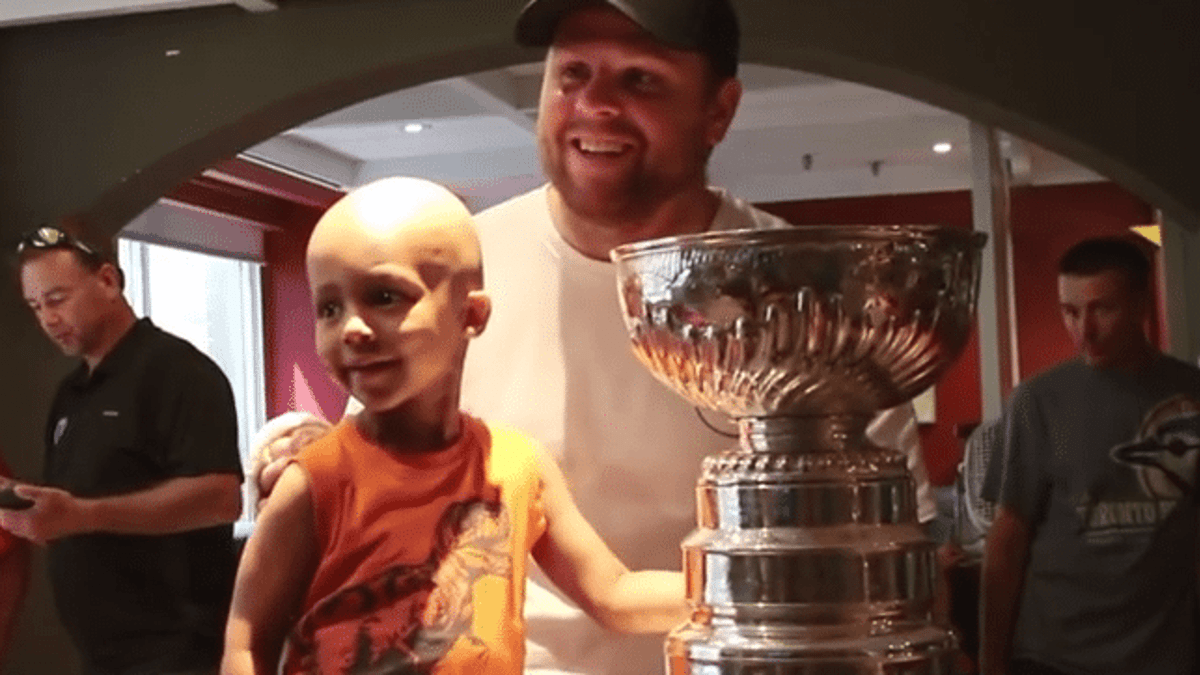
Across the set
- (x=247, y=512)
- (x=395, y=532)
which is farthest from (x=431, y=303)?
(x=247, y=512)

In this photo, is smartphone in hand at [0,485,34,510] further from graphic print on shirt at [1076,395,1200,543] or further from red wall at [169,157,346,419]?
red wall at [169,157,346,419]

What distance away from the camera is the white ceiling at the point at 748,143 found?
6727 mm

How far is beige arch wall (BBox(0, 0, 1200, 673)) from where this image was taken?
393 cm

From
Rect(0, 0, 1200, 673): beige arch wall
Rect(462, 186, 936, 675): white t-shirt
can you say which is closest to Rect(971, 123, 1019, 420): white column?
Rect(0, 0, 1200, 673): beige arch wall

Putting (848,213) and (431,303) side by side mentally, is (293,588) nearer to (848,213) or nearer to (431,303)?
(431,303)

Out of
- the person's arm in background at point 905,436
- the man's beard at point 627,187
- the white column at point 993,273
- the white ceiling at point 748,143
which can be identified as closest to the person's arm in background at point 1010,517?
the person's arm in background at point 905,436

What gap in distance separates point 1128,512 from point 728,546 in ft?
6.58

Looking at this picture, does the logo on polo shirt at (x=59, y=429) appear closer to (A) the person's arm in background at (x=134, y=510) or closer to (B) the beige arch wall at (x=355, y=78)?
(A) the person's arm in background at (x=134, y=510)

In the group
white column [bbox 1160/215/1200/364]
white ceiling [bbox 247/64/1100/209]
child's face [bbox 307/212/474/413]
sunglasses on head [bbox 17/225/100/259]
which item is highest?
white ceiling [bbox 247/64/1100/209]

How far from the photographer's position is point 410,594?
2.40ft

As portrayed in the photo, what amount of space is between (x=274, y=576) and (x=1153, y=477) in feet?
6.16

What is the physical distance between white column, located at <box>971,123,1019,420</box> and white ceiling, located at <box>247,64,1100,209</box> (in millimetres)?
545

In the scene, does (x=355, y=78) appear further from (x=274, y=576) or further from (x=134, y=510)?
(x=274, y=576)

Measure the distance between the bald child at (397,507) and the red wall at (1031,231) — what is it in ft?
27.7
